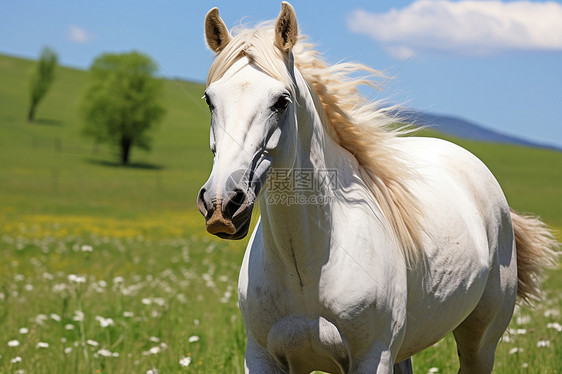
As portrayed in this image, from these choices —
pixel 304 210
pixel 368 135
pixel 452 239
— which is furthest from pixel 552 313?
pixel 304 210

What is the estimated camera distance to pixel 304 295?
2.93 metres

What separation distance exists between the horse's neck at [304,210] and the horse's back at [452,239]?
63 centimetres

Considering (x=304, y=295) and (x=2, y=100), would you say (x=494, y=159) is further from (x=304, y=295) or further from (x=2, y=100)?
(x=304, y=295)

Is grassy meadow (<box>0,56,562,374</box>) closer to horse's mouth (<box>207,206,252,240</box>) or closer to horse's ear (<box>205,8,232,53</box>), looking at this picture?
horse's ear (<box>205,8,232,53</box>)

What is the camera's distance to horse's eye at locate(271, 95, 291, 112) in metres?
2.54

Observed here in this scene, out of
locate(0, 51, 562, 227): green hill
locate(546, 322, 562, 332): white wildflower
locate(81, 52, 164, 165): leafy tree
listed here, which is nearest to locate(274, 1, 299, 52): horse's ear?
locate(546, 322, 562, 332): white wildflower

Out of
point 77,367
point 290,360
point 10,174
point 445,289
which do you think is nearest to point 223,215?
point 290,360

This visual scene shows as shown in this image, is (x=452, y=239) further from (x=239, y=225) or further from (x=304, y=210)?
(x=239, y=225)

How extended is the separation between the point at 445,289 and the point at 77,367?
9.24 feet

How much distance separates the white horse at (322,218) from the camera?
2498 mm

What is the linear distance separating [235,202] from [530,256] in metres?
3.28

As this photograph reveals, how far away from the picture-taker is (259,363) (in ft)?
10.1

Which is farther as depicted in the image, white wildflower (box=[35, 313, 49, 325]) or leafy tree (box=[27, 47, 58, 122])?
leafy tree (box=[27, 47, 58, 122])

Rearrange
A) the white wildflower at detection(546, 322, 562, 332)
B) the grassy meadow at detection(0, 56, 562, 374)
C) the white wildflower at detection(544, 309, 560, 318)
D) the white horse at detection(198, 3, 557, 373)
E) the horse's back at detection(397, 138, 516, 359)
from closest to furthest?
1. the white horse at detection(198, 3, 557, 373)
2. the horse's back at detection(397, 138, 516, 359)
3. the grassy meadow at detection(0, 56, 562, 374)
4. the white wildflower at detection(546, 322, 562, 332)
5. the white wildflower at detection(544, 309, 560, 318)
